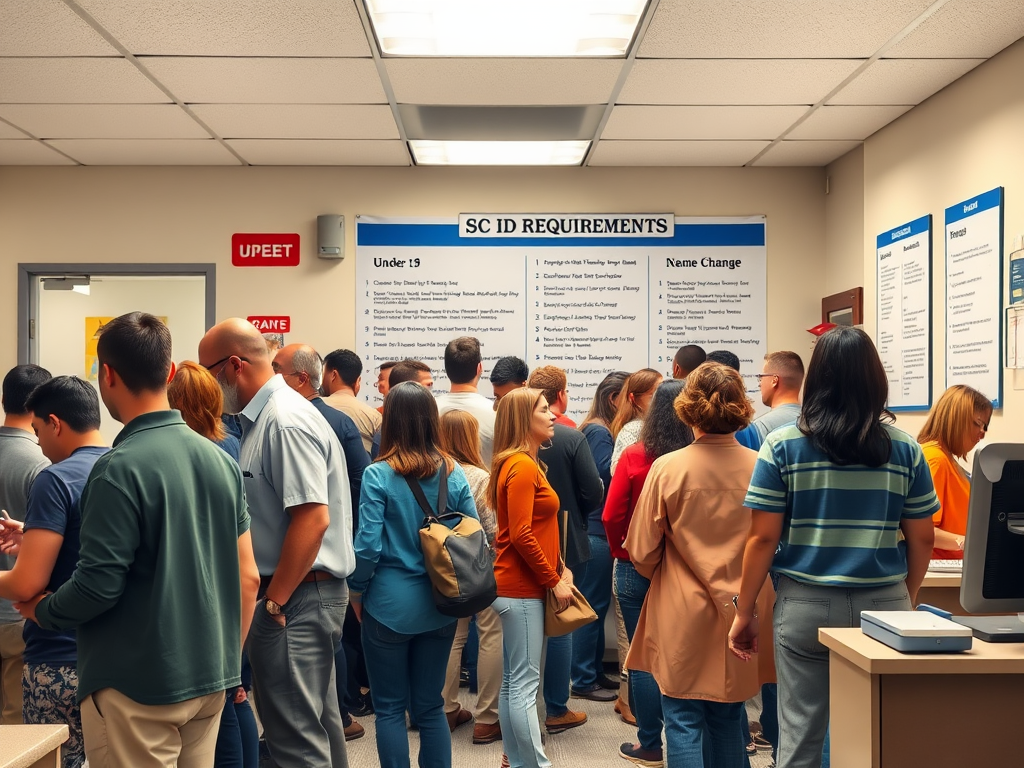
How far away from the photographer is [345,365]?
455 centimetres

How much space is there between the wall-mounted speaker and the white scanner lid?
4.53m

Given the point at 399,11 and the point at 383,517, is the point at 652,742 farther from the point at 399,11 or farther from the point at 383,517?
the point at 399,11

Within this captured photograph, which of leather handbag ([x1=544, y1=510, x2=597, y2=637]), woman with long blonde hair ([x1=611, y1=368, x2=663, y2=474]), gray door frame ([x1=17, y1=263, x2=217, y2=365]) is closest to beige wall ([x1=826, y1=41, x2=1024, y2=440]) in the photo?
woman with long blonde hair ([x1=611, y1=368, x2=663, y2=474])

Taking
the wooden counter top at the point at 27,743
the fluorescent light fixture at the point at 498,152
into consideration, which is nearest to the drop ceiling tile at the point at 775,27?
the fluorescent light fixture at the point at 498,152

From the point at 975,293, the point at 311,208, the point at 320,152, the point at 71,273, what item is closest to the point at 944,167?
the point at 975,293

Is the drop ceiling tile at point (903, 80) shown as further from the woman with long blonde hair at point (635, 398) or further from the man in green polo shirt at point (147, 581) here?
the man in green polo shirt at point (147, 581)

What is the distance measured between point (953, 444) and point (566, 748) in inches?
74.0

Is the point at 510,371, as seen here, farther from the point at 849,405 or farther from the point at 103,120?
the point at 103,120

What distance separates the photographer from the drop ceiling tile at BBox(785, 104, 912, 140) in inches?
190

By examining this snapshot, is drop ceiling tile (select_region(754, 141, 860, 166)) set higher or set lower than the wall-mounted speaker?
higher

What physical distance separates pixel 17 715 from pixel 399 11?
2.84 m

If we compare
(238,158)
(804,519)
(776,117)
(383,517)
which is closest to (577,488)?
(383,517)

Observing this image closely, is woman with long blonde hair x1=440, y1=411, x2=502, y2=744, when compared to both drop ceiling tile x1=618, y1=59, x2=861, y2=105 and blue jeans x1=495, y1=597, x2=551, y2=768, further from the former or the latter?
drop ceiling tile x1=618, y1=59, x2=861, y2=105

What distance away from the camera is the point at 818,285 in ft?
20.2
